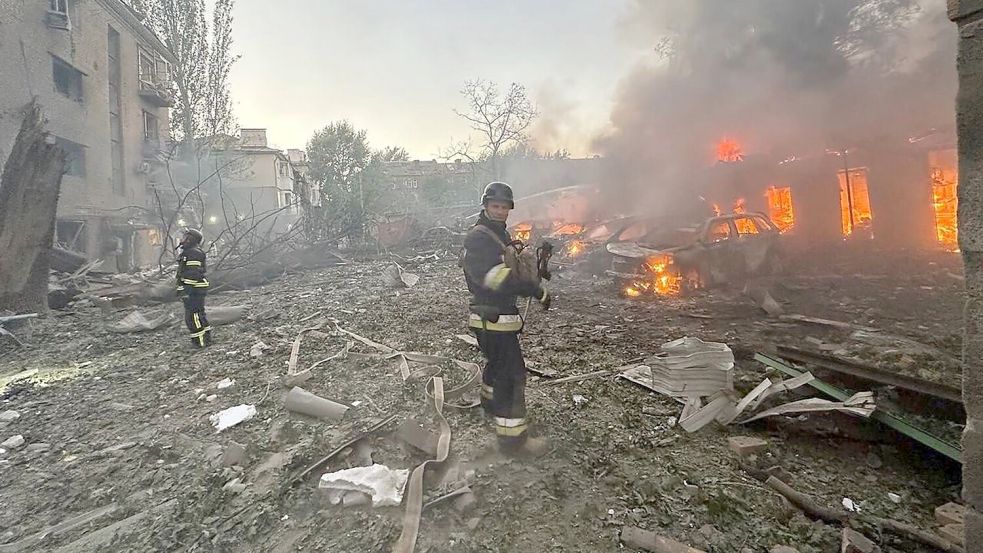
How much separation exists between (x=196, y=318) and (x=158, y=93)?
818 inches

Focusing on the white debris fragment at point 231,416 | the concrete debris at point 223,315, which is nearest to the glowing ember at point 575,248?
the concrete debris at point 223,315

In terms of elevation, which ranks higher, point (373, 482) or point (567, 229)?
point (567, 229)

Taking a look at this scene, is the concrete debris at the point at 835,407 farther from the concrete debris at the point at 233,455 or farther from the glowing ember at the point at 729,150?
the glowing ember at the point at 729,150

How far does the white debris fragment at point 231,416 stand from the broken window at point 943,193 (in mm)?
16216

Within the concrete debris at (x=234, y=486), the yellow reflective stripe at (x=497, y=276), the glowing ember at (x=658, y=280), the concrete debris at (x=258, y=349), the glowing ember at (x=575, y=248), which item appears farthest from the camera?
the glowing ember at (x=575, y=248)

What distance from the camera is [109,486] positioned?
2.86 meters

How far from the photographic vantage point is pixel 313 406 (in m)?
3.72

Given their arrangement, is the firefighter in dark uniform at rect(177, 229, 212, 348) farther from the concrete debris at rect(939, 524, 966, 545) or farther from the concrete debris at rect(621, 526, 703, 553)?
the concrete debris at rect(939, 524, 966, 545)

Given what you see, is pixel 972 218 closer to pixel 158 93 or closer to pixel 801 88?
pixel 801 88

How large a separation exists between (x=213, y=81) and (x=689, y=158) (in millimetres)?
21873

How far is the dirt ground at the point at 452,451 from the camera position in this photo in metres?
2.29

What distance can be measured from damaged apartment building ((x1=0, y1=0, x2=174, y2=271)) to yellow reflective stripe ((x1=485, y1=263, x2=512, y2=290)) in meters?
14.3

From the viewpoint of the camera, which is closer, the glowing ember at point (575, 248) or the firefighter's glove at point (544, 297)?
the firefighter's glove at point (544, 297)

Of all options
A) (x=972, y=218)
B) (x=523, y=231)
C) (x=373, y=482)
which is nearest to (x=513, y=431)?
(x=373, y=482)
